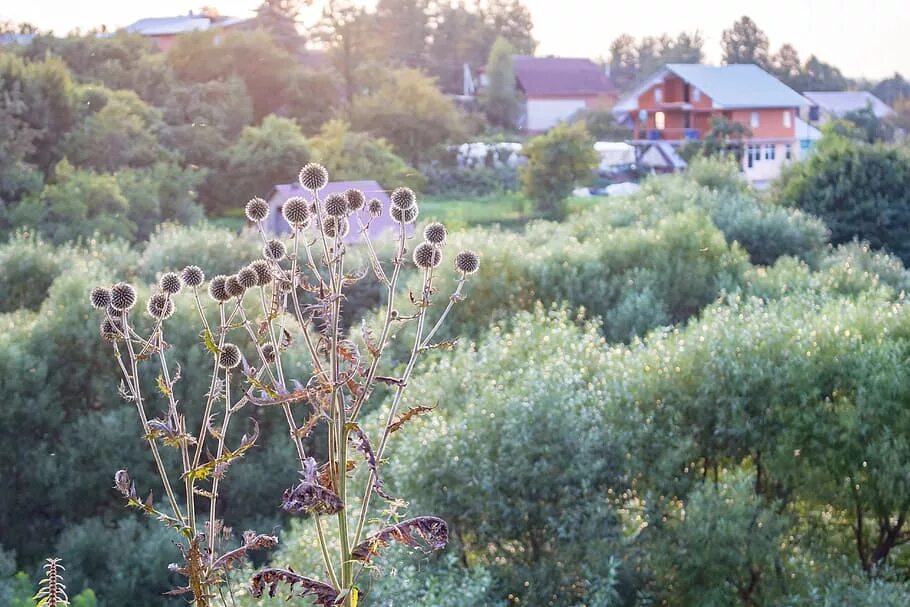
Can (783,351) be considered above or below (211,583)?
below

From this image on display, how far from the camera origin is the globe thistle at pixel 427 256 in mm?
1964

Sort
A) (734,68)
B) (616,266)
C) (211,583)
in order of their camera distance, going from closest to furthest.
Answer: (211,583) → (616,266) → (734,68)

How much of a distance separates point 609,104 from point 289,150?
36.0ft

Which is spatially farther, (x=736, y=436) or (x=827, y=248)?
(x=827, y=248)

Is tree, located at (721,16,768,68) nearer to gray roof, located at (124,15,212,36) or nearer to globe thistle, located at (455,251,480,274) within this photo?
gray roof, located at (124,15,212,36)

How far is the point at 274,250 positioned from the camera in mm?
1978

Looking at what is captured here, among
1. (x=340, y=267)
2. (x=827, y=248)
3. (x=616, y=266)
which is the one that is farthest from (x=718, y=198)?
(x=340, y=267)

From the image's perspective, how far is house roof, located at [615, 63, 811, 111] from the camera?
2384 centimetres

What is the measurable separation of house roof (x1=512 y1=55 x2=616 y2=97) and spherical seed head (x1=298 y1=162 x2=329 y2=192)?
86.6 ft

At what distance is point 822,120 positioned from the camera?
25641mm

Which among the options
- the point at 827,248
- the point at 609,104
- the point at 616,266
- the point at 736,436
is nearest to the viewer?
the point at 736,436

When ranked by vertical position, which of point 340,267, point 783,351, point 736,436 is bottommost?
point 736,436

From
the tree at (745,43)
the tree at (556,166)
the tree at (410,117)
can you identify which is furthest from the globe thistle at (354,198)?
the tree at (410,117)

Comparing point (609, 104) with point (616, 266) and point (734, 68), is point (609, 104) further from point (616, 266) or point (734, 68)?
point (616, 266)
